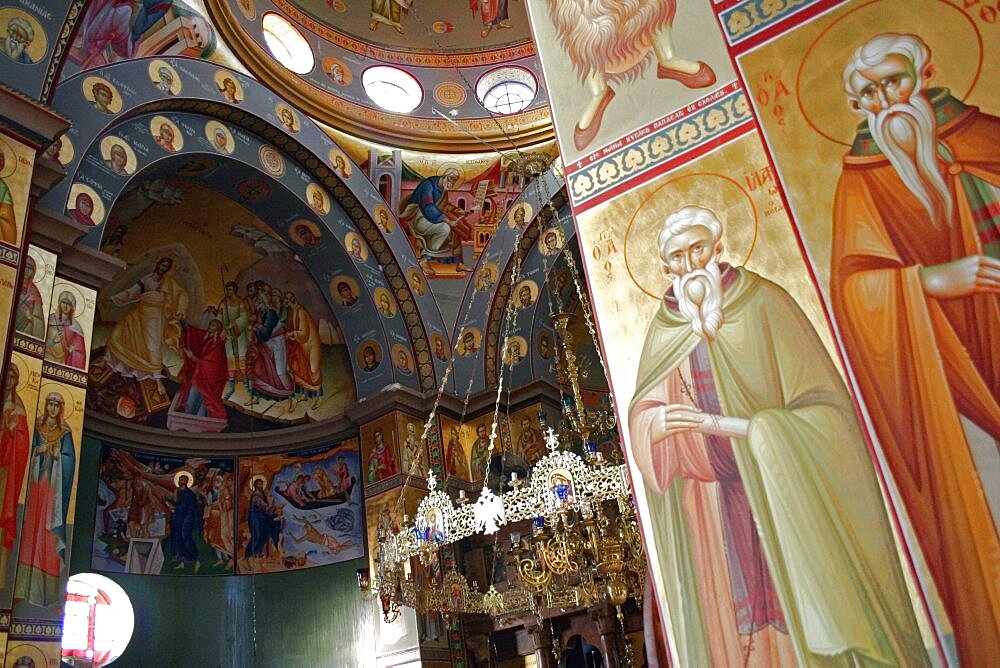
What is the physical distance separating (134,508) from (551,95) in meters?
8.87

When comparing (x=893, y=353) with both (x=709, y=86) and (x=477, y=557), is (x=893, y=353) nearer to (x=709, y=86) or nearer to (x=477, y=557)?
(x=709, y=86)

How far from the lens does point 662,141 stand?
4965mm

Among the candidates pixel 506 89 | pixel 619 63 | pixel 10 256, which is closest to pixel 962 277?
pixel 619 63

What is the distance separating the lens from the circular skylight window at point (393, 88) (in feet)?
46.2

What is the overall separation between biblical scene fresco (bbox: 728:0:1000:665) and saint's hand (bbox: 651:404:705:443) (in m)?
0.88

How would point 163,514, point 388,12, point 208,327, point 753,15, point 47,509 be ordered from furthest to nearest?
1. point 388,12
2. point 208,327
3. point 163,514
4. point 47,509
5. point 753,15

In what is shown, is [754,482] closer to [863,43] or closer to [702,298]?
[702,298]

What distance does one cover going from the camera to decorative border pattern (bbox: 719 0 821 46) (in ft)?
15.1

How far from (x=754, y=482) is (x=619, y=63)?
9.51 feet

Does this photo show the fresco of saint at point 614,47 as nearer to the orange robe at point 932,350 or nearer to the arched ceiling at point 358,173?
the orange robe at point 932,350

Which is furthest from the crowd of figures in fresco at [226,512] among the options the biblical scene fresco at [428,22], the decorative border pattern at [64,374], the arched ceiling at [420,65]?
the biblical scene fresco at [428,22]

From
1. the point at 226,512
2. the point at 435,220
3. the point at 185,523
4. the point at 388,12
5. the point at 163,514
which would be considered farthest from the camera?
the point at 388,12

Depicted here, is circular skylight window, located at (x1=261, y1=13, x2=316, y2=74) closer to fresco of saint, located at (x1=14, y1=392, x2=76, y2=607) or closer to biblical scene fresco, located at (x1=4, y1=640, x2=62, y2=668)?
fresco of saint, located at (x1=14, y1=392, x2=76, y2=607)

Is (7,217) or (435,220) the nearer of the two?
(7,217)
